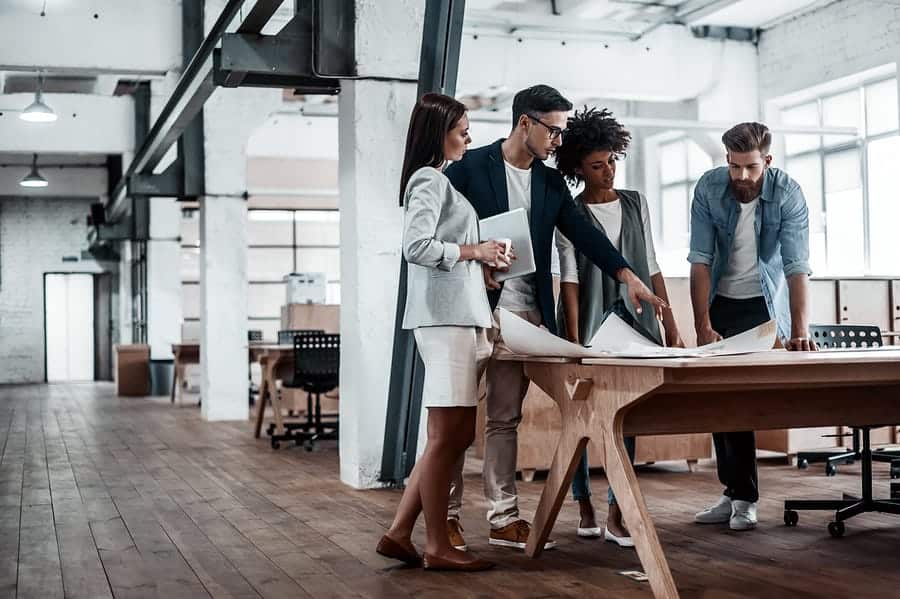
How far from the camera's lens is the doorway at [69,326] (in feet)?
70.5

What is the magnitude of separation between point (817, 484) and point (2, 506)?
3.97m

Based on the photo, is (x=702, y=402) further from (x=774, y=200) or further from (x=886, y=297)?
(x=886, y=297)

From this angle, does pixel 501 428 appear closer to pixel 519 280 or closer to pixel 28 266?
pixel 519 280

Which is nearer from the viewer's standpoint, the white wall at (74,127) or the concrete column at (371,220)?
the concrete column at (371,220)

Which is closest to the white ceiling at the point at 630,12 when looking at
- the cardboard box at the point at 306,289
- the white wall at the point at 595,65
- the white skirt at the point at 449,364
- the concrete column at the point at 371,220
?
the white wall at the point at 595,65

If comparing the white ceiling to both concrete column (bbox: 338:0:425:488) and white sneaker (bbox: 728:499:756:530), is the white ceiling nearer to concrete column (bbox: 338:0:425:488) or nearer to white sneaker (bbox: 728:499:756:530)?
concrete column (bbox: 338:0:425:488)

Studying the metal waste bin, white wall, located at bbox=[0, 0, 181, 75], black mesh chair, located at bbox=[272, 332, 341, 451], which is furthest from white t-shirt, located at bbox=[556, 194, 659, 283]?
the metal waste bin

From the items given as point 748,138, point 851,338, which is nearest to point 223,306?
point 851,338

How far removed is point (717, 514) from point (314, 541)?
62.6 inches

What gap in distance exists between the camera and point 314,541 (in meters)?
4.16

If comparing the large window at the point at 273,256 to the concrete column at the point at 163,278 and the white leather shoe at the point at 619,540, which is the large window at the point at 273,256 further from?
the white leather shoe at the point at 619,540

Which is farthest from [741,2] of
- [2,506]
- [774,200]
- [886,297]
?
[2,506]

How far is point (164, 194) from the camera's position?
10500 mm

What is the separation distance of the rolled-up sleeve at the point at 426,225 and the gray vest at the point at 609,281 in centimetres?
76
